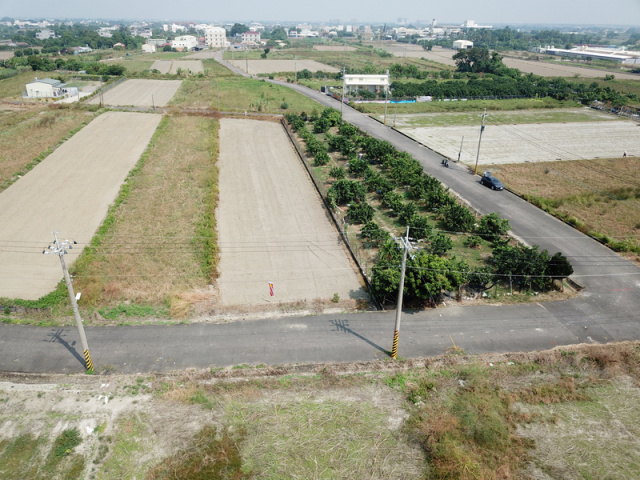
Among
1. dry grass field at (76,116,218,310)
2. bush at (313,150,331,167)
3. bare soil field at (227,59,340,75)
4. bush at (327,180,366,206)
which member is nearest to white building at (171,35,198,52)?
bare soil field at (227,59,340,75)

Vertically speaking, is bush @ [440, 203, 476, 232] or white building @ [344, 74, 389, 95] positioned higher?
white building @ [344, 74, 389, 95]

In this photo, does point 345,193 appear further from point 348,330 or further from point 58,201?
point 58,201

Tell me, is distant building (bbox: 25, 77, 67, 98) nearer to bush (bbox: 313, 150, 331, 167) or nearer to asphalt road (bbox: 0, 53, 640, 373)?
bush (bbox: 313, 150, 331, 167)

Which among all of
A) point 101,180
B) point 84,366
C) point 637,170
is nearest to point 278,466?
point 84,366

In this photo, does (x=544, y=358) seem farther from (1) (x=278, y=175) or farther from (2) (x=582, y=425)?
(1) (x=278, y=175)

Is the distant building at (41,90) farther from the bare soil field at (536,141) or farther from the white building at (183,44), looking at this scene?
the white building at (183,44)

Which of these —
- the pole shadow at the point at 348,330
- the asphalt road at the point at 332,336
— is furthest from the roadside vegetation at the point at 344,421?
the pole shadow at the point at 348,330

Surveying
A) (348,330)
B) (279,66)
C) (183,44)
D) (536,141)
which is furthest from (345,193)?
(183,44)
